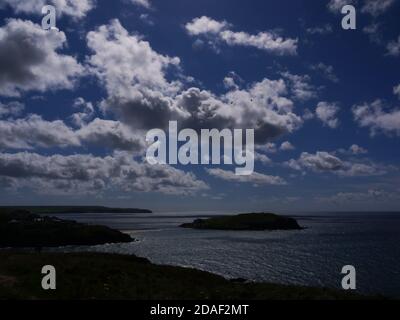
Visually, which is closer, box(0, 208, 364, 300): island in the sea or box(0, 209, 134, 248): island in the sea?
box(0, 208, 364, 300): island in the sea

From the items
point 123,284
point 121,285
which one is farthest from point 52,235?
point 121,285

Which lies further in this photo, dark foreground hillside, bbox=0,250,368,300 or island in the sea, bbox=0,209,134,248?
island in the sea, bbox=0,209,134,248

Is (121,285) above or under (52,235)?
above

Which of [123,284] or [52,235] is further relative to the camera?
[52,235]

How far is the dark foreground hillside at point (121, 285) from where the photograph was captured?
3581 centimetres

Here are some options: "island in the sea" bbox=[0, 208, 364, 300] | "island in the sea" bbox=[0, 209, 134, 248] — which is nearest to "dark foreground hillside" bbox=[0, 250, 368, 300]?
"island in the sea" bbox=[0, 208, 364, 300]

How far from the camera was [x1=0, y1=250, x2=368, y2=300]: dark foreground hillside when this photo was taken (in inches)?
1410

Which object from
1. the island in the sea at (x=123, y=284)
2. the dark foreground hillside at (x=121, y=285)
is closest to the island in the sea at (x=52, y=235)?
the island in the sea at (x=123, y=284)

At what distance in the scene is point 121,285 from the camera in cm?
3966

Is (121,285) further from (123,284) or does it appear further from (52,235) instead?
(52,235)

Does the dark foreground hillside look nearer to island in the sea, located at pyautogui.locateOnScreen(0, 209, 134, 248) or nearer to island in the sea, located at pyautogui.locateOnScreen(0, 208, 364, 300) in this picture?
island in the sea, located at pyautogui.locateOnScreen(0, 208, 364, 300)

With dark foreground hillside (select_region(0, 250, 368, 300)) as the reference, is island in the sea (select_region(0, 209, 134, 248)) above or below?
below
